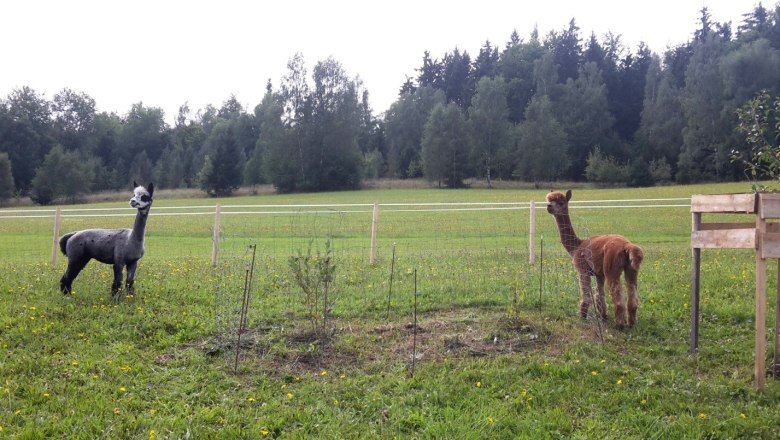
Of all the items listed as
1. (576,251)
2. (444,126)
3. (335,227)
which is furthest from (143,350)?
(444,126)

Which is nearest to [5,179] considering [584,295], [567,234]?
[567,234]

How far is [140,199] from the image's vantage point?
8.77m

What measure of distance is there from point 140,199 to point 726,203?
26.1ft

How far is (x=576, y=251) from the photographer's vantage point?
759cm

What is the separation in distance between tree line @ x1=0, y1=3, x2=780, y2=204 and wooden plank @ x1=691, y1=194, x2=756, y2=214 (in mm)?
46716

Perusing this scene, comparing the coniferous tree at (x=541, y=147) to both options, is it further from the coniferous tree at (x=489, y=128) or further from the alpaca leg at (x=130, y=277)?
the alpaca leg at (x=130, y=277)

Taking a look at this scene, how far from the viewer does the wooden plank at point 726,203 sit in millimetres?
5359

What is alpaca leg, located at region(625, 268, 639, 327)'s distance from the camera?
6.99 metres

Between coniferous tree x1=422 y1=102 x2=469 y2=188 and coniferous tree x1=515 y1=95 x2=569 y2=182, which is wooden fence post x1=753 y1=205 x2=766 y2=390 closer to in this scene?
coniferous tree x1=515 y1=95 x2=569 y2=182

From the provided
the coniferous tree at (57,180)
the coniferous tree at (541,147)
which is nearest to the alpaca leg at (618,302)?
the coniferous tree at (541,147)

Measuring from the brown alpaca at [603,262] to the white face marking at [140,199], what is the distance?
619 cm

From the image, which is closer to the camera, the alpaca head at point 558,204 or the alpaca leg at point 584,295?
the alpaca leg at point 584,295

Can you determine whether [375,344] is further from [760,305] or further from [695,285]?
[760,305]

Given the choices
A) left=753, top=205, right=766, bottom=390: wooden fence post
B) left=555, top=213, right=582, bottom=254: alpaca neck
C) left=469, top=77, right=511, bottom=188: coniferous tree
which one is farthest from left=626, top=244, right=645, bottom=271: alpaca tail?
left=469, top=77, right=511, bottom=188: coniferous tree
